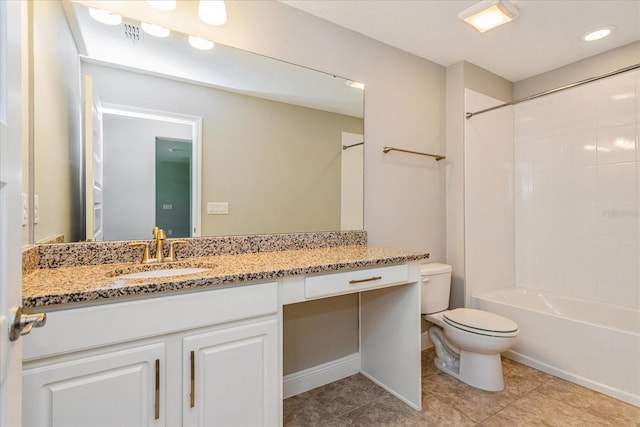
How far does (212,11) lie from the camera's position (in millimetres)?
1525

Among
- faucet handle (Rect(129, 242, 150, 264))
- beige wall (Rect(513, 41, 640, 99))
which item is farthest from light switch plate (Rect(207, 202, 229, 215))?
beige wall (Rect(513, 41, 640, 99))

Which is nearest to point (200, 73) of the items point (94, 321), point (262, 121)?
point (262, 121)

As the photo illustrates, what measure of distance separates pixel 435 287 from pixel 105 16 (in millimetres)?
2416

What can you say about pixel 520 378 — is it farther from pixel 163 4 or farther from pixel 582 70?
pixel 163 4

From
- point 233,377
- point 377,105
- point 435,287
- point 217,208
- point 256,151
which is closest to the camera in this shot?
point 233,377

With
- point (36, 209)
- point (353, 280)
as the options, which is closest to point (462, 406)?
point (353, 280)

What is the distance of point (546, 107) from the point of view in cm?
265

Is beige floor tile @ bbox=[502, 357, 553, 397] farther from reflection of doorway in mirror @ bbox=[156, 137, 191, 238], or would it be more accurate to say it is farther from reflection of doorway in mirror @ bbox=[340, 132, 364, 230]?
reflection of doorway in mirror @ bbox=[156, 137, 191, 238]

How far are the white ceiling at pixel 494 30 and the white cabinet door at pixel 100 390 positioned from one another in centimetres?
187

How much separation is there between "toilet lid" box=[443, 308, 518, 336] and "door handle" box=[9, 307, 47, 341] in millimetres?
1987

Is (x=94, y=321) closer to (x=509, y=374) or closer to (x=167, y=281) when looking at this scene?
(x=167, y=281)

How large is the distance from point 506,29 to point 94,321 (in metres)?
2.64

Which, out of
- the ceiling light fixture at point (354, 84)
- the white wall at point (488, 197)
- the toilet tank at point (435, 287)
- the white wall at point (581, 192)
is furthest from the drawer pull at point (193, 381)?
the white wall at point (581, 192)

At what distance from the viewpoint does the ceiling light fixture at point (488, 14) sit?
170cm
